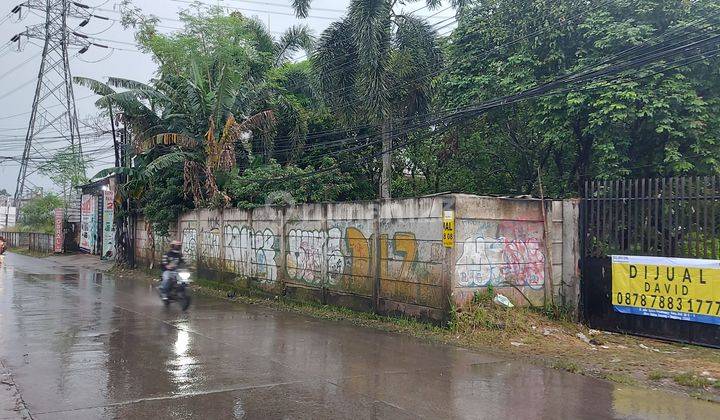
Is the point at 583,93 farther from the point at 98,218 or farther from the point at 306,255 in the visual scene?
the point at 98,218

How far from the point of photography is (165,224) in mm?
21281

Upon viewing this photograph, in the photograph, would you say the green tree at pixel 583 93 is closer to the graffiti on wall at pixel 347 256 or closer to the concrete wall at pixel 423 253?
the concrete wall at pixel 423 253

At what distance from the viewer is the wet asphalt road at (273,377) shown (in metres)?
6.02

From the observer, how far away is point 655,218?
386 inches

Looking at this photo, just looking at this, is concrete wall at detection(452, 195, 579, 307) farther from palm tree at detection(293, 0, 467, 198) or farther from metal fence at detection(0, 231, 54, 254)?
metal fence at detection(0, 231, 54, 254)

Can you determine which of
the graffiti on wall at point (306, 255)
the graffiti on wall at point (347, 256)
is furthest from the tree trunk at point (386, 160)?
the graffiti on wall at point (347, 256)

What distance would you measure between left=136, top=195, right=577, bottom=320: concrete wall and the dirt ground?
0.38 metres

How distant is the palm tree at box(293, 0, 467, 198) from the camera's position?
56.3 ft

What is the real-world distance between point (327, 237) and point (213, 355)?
218 inches

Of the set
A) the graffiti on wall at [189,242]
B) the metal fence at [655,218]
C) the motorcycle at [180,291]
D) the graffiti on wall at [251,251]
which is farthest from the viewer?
the graffiti on wall at [189,242]

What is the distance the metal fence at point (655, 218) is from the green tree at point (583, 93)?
160 inches

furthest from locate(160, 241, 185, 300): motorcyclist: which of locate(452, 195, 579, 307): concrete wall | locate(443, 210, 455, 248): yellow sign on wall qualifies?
locate(452, 195, 579, 307): concrete wall

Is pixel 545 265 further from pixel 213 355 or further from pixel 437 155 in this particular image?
pixel 437 155

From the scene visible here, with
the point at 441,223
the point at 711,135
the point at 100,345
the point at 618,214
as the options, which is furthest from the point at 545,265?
the point at 100,345
